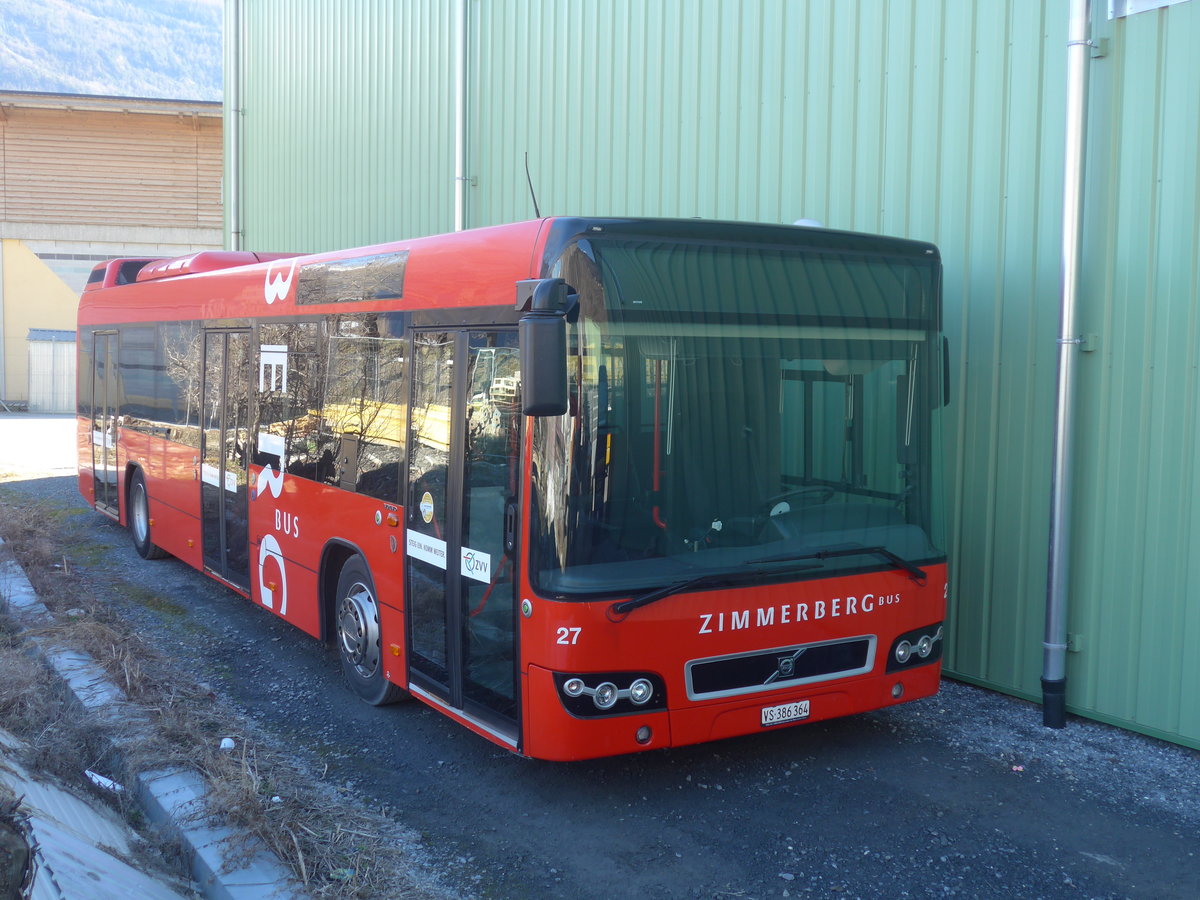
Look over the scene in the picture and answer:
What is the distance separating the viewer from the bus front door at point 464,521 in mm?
5203

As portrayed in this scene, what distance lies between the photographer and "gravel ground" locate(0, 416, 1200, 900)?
15.1 feet

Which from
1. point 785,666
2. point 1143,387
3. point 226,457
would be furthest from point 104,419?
point 1143,387

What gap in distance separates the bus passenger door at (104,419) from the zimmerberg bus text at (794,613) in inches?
340

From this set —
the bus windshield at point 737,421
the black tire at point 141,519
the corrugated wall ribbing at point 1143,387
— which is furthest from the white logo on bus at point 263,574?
the corrugated wall ribbing at point 1143,387

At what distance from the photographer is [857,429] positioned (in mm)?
5500

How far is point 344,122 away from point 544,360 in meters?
12.0

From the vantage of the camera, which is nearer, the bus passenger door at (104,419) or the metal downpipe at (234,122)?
the bus passenger door at (104,419)

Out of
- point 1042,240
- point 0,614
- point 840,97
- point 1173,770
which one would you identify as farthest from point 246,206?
point 1173,770

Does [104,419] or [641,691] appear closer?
[641,691]

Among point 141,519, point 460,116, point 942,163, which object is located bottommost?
point 141,519

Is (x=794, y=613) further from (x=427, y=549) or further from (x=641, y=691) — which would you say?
(x=427, y=549)

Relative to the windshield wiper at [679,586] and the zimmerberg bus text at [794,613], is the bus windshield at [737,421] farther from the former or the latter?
the zimmerberg bus text at [794,613]

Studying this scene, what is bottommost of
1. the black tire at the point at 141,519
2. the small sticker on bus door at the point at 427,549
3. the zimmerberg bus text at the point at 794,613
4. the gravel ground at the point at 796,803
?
the gravel ground at the point at 796,803

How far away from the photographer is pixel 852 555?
5418 mm
